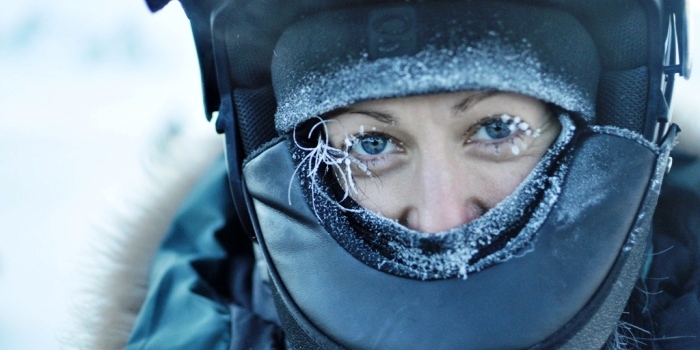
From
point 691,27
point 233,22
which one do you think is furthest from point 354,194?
point 691,27

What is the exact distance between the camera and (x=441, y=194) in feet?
3.74

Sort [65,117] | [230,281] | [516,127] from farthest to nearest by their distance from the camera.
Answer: [65,117] → [230,281] → [516,127]

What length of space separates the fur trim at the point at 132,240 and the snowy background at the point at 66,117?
0.48m

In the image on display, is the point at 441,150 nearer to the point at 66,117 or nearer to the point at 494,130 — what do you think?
the point at 494,130

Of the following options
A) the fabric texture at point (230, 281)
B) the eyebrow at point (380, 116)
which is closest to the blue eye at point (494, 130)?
the eyebrow at point (380, 116)

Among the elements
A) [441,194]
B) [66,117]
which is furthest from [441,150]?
[66,117]

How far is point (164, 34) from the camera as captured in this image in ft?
9.21

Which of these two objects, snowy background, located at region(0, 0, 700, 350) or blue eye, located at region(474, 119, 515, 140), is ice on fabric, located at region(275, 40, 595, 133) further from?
snowy background, located at region(0, 0, 700, 350)

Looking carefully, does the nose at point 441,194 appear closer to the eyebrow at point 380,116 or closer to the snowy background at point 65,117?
the eyebrow at point 380,116

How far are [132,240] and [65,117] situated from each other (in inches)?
49.1

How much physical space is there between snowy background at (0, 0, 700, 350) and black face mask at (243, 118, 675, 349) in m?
1.27

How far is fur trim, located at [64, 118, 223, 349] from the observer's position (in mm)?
1688

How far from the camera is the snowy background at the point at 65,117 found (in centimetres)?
250

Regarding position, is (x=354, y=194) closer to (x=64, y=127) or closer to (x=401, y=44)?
(x=401, y=44)
